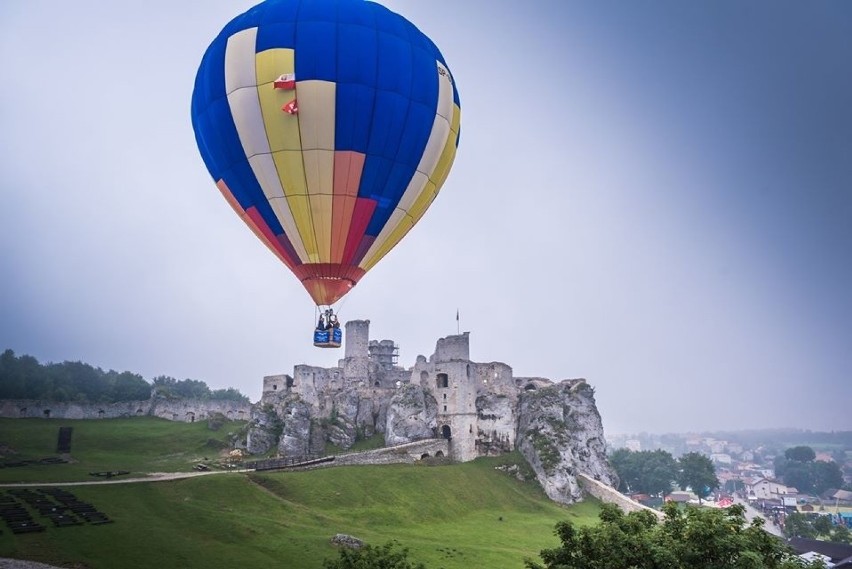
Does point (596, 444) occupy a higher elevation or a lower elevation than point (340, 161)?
lower

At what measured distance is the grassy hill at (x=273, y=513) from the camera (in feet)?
93.5

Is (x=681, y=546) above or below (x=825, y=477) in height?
above

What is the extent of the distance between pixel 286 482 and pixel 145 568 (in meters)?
17.7

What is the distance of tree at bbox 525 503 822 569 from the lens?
18.4 meters

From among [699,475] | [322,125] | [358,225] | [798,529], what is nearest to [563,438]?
[798,529]

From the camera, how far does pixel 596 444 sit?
250 feet

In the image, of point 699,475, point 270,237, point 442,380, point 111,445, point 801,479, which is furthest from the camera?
point 801,479

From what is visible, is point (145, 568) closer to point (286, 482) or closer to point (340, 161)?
point (286, 482)

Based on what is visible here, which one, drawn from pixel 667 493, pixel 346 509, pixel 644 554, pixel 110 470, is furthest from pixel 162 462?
pixel 667 493

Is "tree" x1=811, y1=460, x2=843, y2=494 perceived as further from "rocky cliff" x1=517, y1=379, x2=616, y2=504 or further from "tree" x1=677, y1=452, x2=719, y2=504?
"rocky cliff" x1=517, y1=379, x2=616, y2=504

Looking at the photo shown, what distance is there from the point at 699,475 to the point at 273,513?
7647 centimetres

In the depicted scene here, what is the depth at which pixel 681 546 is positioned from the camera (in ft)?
62.4

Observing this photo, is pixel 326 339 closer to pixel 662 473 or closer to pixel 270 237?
pixel 270 237

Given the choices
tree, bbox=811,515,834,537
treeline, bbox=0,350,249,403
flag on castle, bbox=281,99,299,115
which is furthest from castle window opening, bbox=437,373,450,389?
flag on castle, bbox=281,99,299,115
